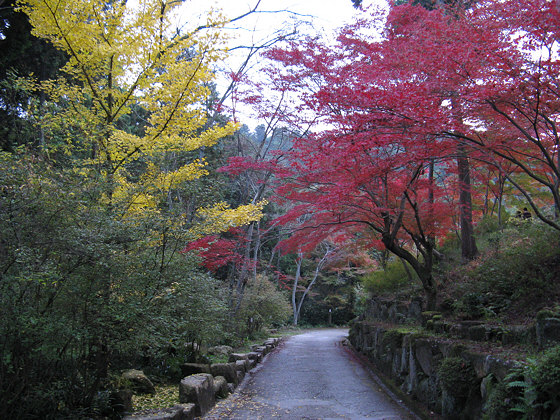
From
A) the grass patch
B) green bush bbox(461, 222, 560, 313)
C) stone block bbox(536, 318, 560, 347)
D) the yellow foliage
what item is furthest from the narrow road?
the yellow foliage

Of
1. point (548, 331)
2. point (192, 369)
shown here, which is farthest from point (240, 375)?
point (548, 331)

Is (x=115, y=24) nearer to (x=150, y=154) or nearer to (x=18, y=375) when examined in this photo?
(x=150, y=154)

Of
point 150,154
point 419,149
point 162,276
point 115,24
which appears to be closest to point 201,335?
point 162,276

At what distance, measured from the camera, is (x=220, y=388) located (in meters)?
6.46

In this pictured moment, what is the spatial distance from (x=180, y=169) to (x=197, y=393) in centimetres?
378

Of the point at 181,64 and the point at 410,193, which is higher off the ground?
the point at 181,64

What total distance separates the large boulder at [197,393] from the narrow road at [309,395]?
15 centimetres

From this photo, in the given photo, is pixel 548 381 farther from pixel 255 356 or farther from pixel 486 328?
pixel 255 356

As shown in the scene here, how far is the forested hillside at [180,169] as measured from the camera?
3.71m

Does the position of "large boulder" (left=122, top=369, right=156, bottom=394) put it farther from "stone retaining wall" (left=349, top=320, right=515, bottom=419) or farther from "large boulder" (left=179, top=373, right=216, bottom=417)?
"stone retaining wall" (left=349, top=320, right=515, bottom=419)

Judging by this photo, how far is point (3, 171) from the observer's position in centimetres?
355

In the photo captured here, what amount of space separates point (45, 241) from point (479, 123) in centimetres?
629

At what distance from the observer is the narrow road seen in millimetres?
5570

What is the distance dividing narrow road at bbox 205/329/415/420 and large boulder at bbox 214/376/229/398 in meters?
0.13
